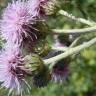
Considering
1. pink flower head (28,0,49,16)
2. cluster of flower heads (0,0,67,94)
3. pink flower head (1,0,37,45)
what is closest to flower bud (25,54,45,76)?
cluster of flower heads (0,0,67,94)

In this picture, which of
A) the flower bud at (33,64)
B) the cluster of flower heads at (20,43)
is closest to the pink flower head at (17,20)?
the cluster of flower heads at (20,43)

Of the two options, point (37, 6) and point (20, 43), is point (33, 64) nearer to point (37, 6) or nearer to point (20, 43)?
point (20, 43)

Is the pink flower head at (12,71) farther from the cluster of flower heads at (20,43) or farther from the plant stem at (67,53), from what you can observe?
the plant stem at (67,53)

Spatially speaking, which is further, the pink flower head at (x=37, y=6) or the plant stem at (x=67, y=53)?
the pink flower head at (x=37, y=6)

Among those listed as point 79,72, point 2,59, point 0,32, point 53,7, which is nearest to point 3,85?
point 2,59

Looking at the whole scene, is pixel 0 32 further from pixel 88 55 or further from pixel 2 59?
pixel 88 55

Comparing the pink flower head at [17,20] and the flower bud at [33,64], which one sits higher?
the pink flower head at [17,20]

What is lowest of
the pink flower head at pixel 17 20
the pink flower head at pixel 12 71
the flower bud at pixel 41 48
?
the pink flower head at pixel 12 71
